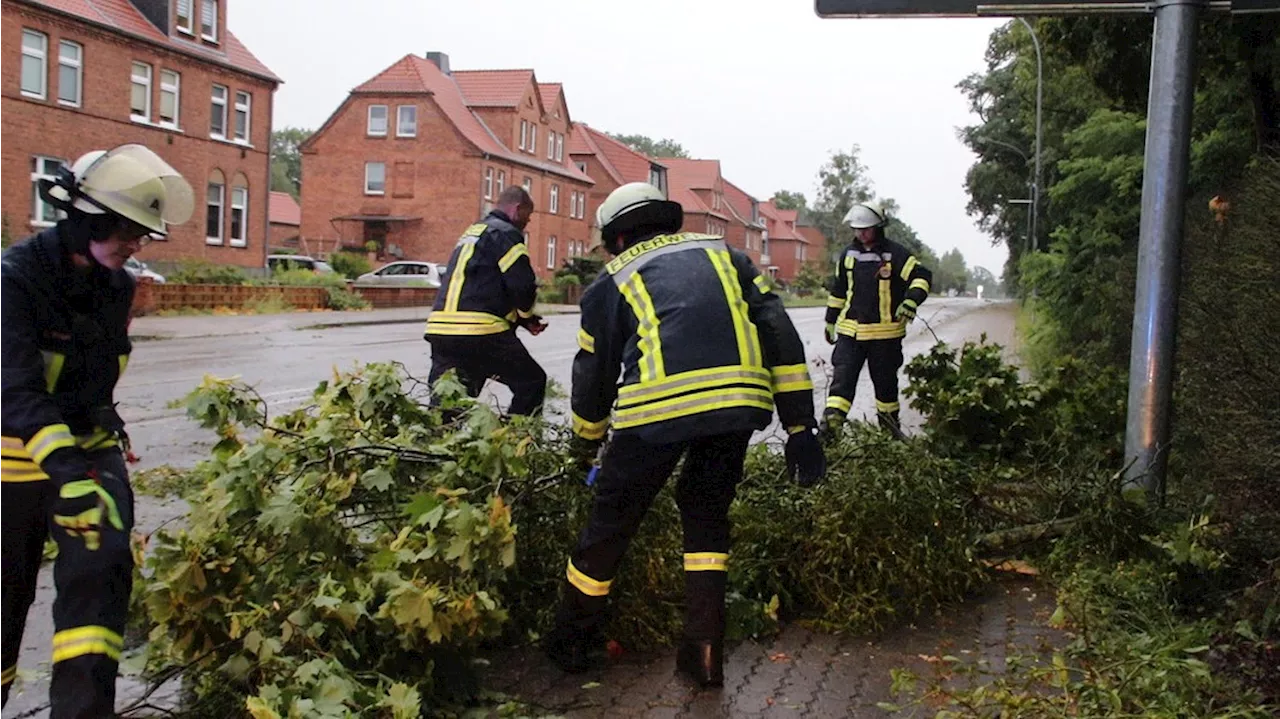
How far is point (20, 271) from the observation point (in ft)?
11.1

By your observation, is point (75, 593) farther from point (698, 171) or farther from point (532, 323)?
point (698, 171)

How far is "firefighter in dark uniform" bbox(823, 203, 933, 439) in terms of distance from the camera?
29.6 feet

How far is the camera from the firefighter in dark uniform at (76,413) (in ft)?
10.7

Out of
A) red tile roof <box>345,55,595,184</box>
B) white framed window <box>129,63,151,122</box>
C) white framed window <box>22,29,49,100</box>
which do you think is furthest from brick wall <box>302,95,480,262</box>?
white framed window <box>22,29,49,100</box>

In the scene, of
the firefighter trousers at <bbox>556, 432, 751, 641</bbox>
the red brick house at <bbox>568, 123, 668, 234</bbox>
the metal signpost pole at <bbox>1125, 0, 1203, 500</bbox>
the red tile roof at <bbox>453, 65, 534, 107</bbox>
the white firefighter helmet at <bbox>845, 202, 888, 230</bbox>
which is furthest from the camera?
the red brick house at <bbox>568, 123, 668, 234</bbox>

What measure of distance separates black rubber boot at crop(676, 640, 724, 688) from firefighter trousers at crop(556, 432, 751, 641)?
3 centimetres

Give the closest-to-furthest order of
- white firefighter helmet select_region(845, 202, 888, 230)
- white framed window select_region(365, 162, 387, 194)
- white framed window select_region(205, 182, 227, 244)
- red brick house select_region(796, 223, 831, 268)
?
white firefighter helmet select_region(845, 202, 888, 230) → white framed window select_region(205, 182, 227, 244) → white framed window select_region(365, 162, 387, 194) → red brick house select_region(796, 223, 831, 268)

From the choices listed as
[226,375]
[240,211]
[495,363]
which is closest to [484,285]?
[495,363]

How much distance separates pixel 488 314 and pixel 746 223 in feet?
317

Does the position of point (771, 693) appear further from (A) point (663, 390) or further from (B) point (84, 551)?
(B) point (84, 551)

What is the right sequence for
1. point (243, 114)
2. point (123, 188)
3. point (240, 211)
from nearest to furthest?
point (123, 188) → point (240, 211) → point (243, 114)

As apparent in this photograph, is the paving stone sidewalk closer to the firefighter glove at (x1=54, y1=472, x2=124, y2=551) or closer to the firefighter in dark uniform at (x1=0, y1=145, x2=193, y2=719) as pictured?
the firefighter in dark uniform at (x1=0, y1=145, x2=193, y2=719)

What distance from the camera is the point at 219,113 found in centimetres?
3819

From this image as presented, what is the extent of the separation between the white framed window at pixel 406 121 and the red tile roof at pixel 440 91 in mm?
810
